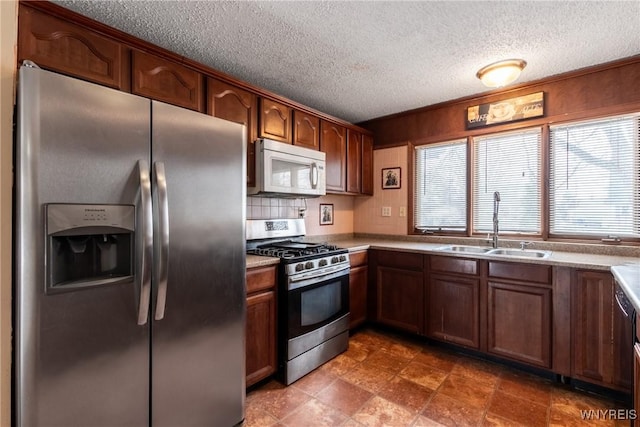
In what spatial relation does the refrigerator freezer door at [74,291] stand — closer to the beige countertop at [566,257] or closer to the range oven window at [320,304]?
the beige countertop at [566,257]

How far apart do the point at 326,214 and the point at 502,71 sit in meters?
2.08

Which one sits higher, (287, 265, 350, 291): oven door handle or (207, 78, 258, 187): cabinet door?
(207, 78, 258, 187): cabinet door

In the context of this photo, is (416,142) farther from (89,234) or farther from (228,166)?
(89,234)

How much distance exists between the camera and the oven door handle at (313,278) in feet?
7.13

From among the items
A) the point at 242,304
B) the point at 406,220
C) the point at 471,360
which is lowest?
the point at 471,360

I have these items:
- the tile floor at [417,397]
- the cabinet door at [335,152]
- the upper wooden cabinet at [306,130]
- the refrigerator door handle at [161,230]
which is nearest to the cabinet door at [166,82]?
the refrigerator door handle at [161,230]

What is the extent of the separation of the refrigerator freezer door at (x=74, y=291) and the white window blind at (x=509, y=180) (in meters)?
2.89

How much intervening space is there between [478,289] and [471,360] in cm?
60

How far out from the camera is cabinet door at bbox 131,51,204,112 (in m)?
1.79

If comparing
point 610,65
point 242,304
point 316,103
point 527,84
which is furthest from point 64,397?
point 610,65

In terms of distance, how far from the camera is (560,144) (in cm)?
261

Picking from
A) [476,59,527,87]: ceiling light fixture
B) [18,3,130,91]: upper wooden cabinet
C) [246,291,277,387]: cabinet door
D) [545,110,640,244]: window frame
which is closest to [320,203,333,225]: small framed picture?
[246,291,277,387]: cabinet door

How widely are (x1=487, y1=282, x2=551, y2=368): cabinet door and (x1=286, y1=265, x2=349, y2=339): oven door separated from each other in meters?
1.16

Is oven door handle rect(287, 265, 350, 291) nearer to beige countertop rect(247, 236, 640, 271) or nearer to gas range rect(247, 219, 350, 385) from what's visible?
Result: gas range rect(247, 219, 350, 385)
